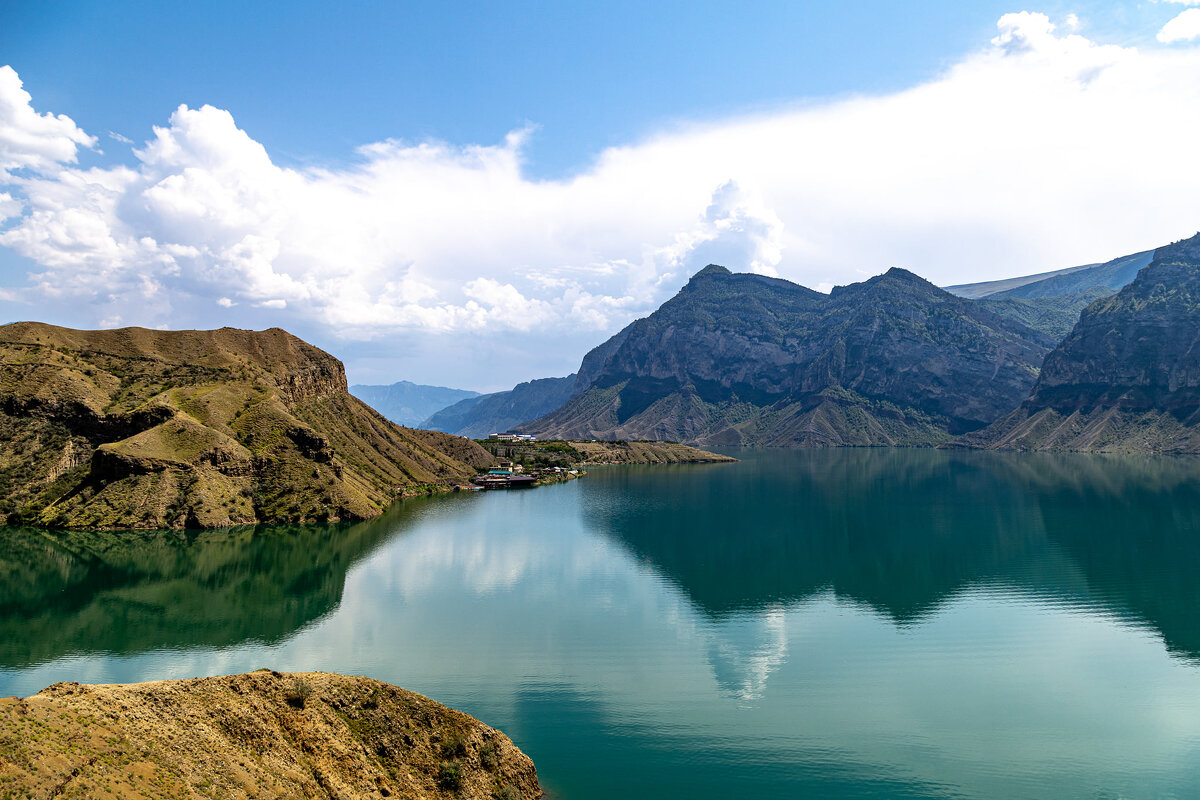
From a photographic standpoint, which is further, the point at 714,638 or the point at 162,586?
the point at 162,586

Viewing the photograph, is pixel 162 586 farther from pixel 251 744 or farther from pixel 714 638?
pixel 714 638

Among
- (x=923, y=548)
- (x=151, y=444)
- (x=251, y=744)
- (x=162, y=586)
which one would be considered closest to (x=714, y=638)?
(x=251, y=744)

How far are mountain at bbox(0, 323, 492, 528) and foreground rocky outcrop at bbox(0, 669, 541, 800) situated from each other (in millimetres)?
110146

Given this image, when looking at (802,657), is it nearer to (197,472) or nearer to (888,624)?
(888,624)

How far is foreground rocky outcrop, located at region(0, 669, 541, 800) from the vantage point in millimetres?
25094

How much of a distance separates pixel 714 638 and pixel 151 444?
12262cm

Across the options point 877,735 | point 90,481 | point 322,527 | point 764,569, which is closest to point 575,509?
point 322,527

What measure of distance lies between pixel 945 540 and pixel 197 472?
6002 inches

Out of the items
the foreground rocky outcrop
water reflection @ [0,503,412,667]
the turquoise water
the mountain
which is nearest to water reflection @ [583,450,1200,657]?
the turquoise water

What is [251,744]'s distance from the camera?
101 ft

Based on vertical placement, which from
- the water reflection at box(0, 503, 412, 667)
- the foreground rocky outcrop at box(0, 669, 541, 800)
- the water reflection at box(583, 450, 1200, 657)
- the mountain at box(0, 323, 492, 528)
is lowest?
the water reflection at box(583, 450, 1200, 657)

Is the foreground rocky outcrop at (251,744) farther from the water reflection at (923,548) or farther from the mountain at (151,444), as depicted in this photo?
the mountain at (151,444)

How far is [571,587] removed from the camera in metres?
92.1

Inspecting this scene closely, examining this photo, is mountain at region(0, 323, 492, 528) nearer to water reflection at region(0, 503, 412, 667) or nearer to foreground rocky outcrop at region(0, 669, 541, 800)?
water reflection at region(0, 503, 412, 667)
